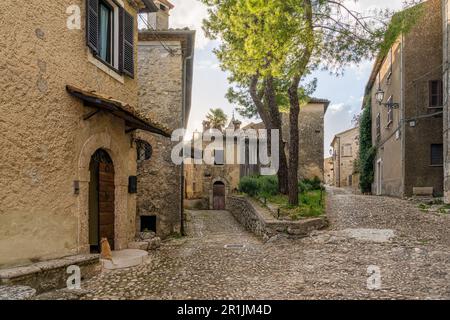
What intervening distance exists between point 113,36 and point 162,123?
5.05 meters

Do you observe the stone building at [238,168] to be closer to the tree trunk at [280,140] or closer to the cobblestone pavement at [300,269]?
the tree trunk at [280,140]

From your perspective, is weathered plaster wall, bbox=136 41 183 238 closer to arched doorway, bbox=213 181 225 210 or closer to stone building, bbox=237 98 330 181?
stone building, bbox=237 98 330 181

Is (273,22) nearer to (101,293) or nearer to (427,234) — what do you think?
(427,234)

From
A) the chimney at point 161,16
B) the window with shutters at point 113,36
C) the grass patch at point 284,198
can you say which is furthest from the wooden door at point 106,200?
the chimney at point 161,16

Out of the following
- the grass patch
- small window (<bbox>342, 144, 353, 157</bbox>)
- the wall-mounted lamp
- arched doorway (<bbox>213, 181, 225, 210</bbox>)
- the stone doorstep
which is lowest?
arched doorway (<bbox>213, 181, 225, 210</bbox>)

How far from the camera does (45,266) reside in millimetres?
4863

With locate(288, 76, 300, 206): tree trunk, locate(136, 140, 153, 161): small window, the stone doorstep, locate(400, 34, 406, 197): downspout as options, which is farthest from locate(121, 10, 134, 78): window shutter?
locate(400, 34, 406, 197): downspout

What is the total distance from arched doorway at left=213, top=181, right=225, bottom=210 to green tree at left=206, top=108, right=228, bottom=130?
7338 millimetres

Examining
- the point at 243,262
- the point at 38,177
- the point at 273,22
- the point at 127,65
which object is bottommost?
the point at 243,262

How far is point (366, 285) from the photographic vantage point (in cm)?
501

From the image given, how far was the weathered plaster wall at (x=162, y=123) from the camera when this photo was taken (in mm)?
12289

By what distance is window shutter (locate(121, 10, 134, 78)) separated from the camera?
7906 millimetres

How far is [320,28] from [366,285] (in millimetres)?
8351
